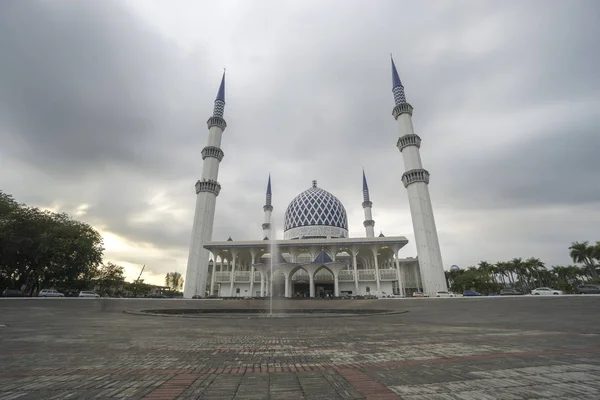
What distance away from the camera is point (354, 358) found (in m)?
4.66

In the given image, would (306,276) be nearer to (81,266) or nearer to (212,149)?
(212,149)

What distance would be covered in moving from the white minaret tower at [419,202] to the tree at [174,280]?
321ft

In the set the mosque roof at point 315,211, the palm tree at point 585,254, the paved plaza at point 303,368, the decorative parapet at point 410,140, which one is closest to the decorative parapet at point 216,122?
the mosque roof at point 315,211

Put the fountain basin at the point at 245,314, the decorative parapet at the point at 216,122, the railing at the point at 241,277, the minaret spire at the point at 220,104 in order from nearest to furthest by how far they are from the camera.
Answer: the fountain basin at the point at 245,314, the railing at the point at 241,277, the decorative parapet at the point at 216,122, the minaret spire at the point at 220,104

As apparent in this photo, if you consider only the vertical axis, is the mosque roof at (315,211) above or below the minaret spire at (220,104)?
below

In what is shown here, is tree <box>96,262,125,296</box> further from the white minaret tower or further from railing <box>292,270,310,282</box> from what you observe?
the white minaret tower

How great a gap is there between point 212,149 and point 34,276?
31.1 meters

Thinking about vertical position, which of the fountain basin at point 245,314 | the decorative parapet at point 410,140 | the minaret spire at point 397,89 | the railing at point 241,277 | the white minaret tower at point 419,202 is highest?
the minaret spire at point 397,89

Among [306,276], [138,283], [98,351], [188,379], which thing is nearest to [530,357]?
[188,379]

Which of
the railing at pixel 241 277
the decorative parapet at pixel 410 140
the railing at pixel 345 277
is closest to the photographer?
the railing at pixel 345 277

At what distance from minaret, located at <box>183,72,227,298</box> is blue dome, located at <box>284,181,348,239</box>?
60.8 ft

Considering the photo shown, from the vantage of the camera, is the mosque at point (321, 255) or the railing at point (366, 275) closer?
the mosque at point (321, 255)

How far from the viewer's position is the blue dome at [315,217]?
58.9 meters

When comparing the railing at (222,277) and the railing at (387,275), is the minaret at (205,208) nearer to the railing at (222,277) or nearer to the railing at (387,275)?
the railing at (222,277)
